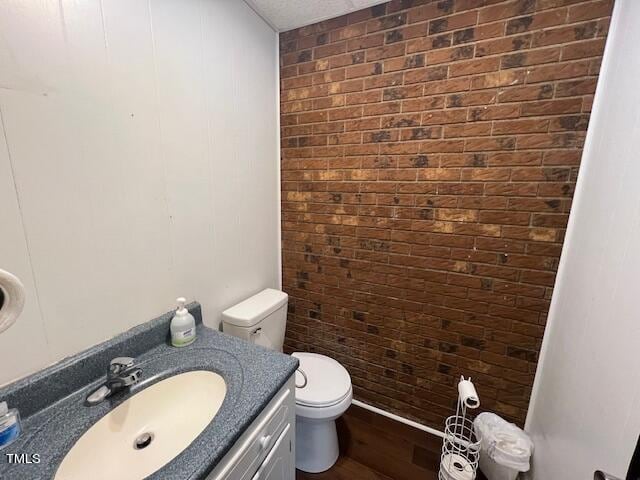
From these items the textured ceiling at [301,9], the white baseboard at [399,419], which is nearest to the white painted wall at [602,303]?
the white baseboard at [399,419]

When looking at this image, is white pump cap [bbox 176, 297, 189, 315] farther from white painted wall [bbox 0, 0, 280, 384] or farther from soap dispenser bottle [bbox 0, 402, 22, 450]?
soap dispenser bottle [bbox 0, 402, 22, 450]

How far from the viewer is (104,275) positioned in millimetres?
887

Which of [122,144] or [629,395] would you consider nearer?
[629,395]

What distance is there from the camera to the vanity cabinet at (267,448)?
0.71 meters

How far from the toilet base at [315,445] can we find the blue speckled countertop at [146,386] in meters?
0.68

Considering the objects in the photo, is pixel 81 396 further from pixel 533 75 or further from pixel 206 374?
pixel 533 75

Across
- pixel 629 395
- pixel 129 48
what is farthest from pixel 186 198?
pixel 629 395

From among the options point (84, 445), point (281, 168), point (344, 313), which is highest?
point (281, 168)

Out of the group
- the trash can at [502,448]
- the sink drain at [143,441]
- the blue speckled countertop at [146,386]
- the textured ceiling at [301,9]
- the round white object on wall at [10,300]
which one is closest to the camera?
the round white object on wall at [10,300]

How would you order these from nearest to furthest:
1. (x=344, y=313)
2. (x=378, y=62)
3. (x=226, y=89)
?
(x=226, y=89) → (x=378, y=62) → (x=344, y=313)

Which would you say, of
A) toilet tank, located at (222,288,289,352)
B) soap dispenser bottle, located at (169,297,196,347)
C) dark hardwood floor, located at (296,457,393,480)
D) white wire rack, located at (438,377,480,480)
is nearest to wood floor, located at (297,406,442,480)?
dark hardwood floor, located at (296,457,393,480)

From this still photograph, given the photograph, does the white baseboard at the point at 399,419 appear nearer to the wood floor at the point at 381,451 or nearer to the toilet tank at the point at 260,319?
the wood floor at the point at 381,451

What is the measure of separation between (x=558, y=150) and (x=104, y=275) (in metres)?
1.82

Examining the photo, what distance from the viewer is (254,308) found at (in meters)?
1.43
